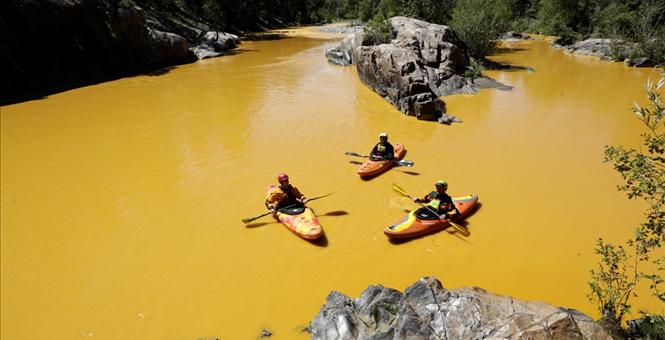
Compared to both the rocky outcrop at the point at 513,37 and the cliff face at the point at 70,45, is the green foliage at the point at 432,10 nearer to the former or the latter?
the rocky outcrop at the point at 513,37

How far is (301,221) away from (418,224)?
2.30m

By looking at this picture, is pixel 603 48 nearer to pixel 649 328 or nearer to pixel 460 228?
pixel 460 228

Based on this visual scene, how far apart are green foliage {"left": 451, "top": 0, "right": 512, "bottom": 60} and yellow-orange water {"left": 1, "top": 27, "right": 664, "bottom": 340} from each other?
7.52 meters

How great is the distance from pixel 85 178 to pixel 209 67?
57.1 ft

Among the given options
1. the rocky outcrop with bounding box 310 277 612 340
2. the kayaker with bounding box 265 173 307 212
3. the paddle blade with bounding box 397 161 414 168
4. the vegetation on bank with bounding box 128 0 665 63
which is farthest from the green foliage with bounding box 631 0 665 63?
the rocky outcrop with bounding box 310 277 612 340

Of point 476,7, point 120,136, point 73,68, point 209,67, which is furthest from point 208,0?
point 120,136

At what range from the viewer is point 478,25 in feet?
74.4

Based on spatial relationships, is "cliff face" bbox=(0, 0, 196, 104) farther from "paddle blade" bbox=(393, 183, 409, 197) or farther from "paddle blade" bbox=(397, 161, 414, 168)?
"paddle blade" bbox=(393, 183, 409, 197)

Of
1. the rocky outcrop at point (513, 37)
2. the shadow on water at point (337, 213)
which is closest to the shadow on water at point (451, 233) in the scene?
the shadow on water at point (337, 213)

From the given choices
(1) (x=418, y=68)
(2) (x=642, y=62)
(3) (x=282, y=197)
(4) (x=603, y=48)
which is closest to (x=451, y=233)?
(3) (x=282, y=197)

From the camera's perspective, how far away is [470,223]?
309 inches

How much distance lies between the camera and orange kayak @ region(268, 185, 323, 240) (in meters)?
7.36

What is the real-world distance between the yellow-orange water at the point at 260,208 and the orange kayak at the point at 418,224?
9.4 inches

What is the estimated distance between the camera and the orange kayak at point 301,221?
7359 millimetres
